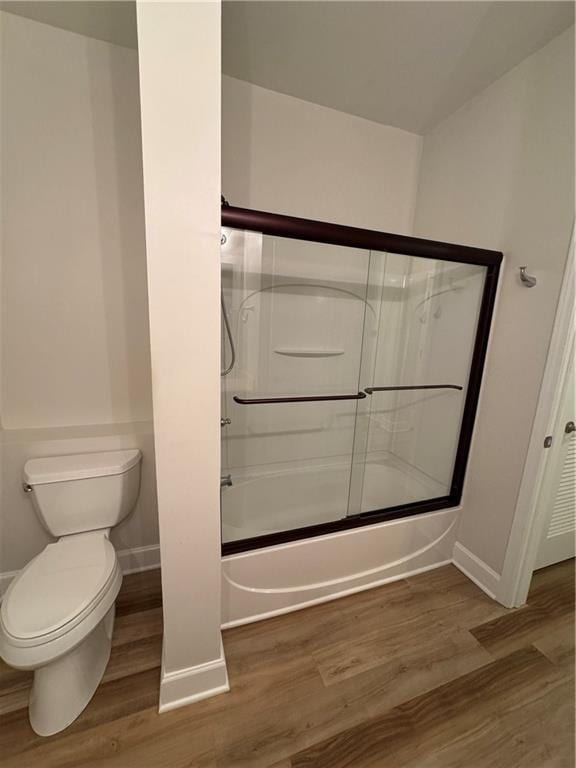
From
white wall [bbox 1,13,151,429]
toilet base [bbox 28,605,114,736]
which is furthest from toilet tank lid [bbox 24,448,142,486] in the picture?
toilet base [bbox 28,605,114,736]

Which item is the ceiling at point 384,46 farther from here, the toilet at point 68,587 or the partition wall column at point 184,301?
the toilet at point 68,587

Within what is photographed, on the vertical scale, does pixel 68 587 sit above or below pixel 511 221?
below

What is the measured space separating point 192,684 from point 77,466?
0.92m

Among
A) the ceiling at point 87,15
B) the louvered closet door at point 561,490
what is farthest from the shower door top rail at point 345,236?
the ceiling at point 87,15

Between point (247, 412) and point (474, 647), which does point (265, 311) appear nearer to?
point (247, 412)

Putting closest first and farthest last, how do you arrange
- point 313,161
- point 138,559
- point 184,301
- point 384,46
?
point 184,301 → point 384,46 → point 138,559 → point 313,161

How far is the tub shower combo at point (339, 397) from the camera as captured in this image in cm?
141

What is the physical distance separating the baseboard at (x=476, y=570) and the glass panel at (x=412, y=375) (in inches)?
13.2

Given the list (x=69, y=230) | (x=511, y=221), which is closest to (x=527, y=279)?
(x=511, y=221)

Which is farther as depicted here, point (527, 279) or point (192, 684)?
point (527, 279)

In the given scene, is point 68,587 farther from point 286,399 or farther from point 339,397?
point 339,397

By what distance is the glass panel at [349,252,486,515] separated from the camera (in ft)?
5.73

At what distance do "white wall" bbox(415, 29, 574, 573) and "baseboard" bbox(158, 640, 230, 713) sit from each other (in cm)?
138

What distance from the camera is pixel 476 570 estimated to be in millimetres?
1659
